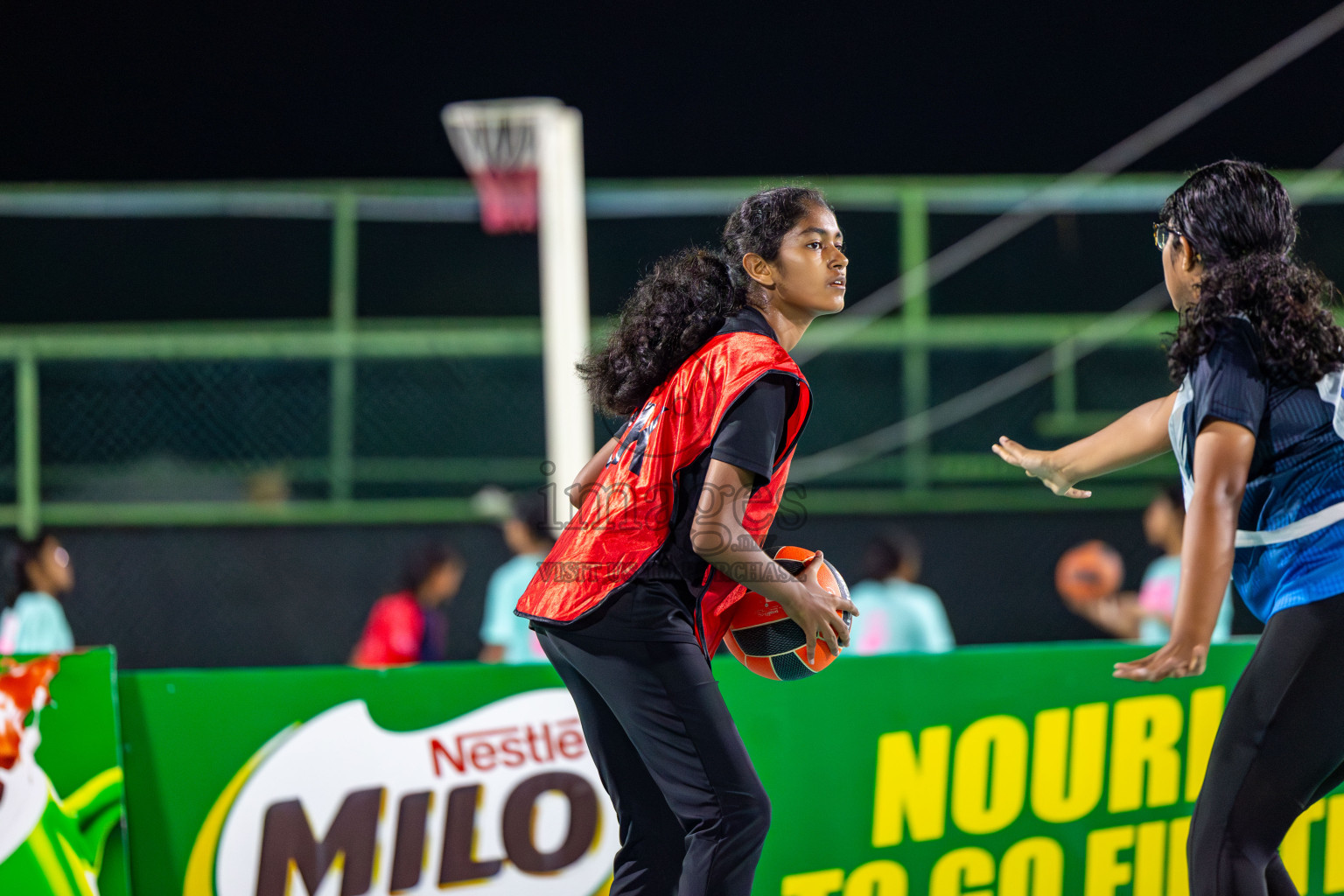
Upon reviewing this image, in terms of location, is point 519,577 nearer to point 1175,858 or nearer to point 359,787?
point 359,787

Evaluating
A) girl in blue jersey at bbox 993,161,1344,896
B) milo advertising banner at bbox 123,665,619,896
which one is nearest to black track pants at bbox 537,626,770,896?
girl in blue jersey at bbox 993,161,1344,896

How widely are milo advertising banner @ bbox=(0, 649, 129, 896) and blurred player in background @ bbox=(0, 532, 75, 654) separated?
3.53 m

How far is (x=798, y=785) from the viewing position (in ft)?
11.3

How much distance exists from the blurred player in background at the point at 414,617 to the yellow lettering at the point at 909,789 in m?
4.32

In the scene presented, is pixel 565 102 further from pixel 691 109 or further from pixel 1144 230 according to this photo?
pixel 1144 230

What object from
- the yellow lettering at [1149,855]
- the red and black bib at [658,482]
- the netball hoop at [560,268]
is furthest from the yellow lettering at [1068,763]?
the netball hoop at [560,268]

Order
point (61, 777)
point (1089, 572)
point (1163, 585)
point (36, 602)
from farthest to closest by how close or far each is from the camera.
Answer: point (1089, 572) < point (36, 602) < point (1163, 585) < point (61, 777)

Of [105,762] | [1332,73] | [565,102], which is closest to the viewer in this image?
[105,762]


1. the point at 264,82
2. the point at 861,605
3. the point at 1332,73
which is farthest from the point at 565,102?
the point at 861,605

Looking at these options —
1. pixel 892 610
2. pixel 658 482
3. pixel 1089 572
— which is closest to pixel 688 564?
pixel 658 482

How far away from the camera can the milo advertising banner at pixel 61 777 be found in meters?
3.21

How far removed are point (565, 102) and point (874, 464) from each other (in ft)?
32.2

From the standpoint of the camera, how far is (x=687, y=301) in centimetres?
261

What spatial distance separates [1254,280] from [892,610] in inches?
168
